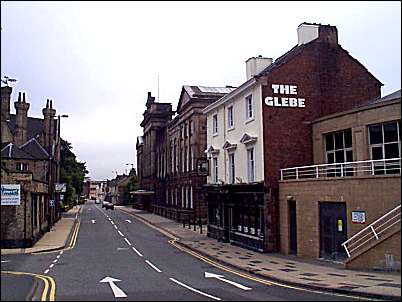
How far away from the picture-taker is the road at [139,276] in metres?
14.4

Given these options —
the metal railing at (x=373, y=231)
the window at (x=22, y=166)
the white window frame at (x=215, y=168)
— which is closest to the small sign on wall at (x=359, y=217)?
the metal railing at (x=373, y=231)

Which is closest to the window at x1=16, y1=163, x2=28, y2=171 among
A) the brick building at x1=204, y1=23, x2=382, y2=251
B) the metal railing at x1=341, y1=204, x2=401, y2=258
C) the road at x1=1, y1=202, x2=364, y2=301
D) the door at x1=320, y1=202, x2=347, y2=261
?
the road at x1=1, y1=202, x2=364, y2=301

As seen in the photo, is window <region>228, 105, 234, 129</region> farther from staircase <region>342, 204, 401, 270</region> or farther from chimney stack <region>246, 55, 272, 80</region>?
staircase <region>342, 204, 401, 270</region>

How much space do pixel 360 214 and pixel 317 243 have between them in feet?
11.5

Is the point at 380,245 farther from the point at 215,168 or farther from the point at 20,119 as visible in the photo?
the point at 20,119

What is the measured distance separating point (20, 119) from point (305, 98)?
105ft

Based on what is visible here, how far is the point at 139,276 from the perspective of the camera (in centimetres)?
1898

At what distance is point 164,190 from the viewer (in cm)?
6612

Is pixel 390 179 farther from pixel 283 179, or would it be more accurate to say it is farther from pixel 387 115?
pixel 283 179

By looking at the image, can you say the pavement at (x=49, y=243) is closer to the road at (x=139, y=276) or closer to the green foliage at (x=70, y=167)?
the road at (x=139, y=276)

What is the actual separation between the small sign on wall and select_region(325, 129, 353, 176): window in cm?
368

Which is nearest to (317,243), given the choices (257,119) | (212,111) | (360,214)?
(360,214)

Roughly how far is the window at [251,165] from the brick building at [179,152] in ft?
33.0

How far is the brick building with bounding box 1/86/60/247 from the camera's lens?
31.1m
